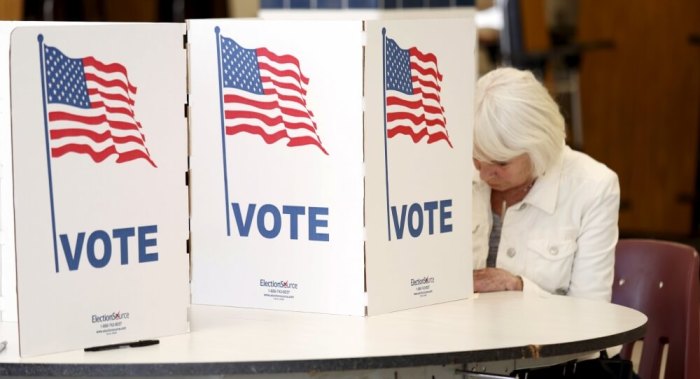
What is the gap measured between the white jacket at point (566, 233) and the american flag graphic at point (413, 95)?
527 millimetres

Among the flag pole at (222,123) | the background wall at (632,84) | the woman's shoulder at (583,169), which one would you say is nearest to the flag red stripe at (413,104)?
the flag pole at (222,123)

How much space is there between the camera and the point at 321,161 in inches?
92.4

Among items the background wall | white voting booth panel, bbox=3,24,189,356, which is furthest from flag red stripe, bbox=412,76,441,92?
the background wall

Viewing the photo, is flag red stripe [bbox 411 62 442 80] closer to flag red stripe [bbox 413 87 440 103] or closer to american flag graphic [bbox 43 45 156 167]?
flag red stripe [bbox 413 87 440 103]

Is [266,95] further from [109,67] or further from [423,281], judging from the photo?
[423,281]

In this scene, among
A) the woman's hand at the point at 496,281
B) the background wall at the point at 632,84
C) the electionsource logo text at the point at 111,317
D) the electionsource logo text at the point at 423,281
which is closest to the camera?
the electionsource logo text at the point at 111,317

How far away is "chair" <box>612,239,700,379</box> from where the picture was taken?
283 cm

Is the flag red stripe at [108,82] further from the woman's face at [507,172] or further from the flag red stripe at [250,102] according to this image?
the woman's face at [507,172]

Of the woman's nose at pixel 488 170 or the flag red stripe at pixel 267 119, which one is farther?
the woman's nose at pixel 488 170

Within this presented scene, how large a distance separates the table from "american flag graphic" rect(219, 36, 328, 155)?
36 cm

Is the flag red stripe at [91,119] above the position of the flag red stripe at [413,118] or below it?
above

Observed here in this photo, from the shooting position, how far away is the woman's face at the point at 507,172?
290cm

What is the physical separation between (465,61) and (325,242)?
1.62 feet

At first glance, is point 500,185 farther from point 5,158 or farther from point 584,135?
point 584,135
